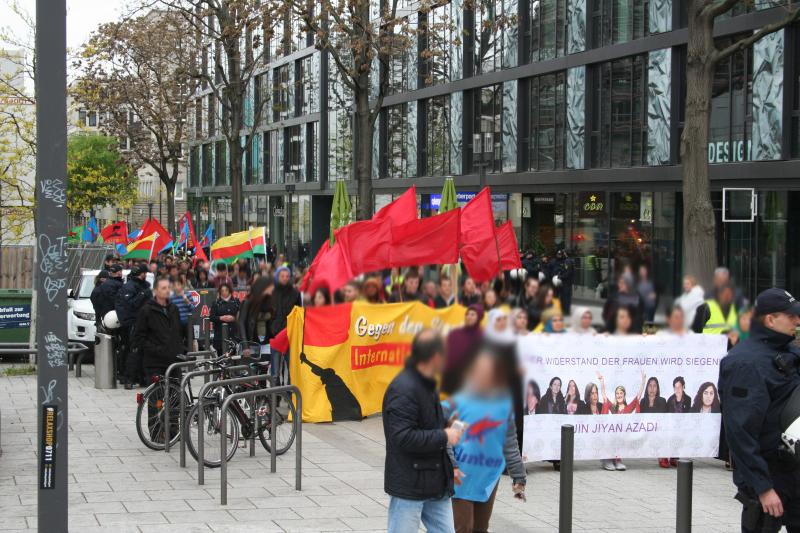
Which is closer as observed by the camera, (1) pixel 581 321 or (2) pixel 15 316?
(1) pixel 581 321

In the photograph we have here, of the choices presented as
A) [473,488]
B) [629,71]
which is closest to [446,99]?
[629,71]

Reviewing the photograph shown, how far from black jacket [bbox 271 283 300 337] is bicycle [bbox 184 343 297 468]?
309 centimetres

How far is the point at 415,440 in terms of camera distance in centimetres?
616

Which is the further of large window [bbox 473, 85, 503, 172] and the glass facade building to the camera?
large window [bbox 473, 85, 503, 172]

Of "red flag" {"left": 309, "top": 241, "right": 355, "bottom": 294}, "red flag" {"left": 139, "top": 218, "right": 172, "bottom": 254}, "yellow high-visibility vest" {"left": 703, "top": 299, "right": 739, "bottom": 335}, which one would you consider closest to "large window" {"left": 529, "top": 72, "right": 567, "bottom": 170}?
"red flag" {"left": 139, "top": 218, "right": 172, "bottom": 254}

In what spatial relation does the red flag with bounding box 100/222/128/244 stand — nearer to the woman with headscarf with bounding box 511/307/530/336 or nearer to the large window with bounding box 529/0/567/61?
the large window with bounding box 529/0/567/61

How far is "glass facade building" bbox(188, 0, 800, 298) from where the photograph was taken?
26.7 m

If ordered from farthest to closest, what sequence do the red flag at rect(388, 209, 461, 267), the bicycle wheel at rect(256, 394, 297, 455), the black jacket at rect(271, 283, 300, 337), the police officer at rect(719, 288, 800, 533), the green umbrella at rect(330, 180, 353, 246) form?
the green umbrella at rect(330, 180, 353, 246)
the black jacket at rect(271, 283, 300, 337)
the red flag at rect(388, 209, 461, 267)
the bicycle wheel at rect(256, 394, 297, 455)
the police officer at rect(719, 288, 800, 533)

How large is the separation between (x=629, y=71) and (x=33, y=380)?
19672mm

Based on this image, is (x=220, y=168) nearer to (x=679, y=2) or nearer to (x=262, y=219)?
(x=262, y=219)

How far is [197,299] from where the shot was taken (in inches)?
853

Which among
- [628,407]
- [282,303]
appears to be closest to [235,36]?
[282,303]

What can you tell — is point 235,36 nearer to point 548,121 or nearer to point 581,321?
point 548,121

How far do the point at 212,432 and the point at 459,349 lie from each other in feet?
20.0
